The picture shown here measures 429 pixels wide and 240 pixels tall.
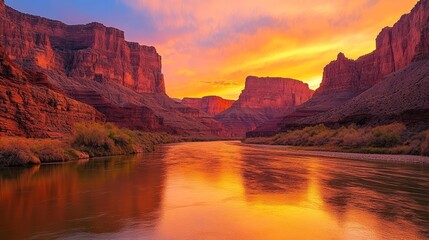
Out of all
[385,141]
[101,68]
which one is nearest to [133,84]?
[101,68]

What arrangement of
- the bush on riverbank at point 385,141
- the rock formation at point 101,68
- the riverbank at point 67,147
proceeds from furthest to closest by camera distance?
the rock formation at point 101,68 → the bush on riverbank at point 385,141 → the riverbank at point 67,147

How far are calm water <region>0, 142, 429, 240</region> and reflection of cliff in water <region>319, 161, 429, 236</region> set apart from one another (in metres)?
0.03

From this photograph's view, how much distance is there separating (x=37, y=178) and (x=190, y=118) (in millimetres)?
131585

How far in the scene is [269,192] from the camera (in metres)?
13.5

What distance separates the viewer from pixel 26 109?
3519 cm

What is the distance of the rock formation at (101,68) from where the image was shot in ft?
324

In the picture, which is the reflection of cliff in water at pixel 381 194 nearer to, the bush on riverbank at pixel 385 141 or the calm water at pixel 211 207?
the calm water at pixel 211 207

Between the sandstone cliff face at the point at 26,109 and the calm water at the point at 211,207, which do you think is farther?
the sandstone cliff face at the point at 26,109

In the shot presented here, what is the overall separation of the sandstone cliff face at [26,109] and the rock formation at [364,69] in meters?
53.6

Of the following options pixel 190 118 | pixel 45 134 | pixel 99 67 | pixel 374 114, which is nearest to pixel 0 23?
pixel 99 67

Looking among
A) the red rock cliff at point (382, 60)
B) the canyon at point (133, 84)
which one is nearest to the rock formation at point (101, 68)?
the canyon at point (133, 84)

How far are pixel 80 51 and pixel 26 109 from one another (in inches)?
3871

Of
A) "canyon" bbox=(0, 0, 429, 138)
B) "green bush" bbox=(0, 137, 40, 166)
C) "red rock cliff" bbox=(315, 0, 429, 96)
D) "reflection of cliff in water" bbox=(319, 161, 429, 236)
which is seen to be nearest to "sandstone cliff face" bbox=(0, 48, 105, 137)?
"canyon" bbox=(0, 0, 429, 138)

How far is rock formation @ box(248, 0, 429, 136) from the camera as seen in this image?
84500 mm
